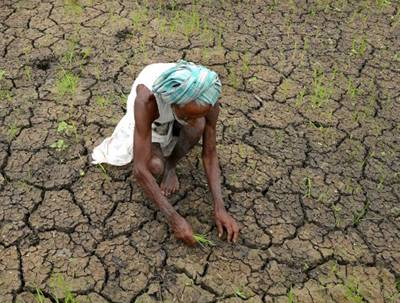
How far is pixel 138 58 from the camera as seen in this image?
4441 millimetres

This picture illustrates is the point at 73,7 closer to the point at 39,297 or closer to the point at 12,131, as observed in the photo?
the point at 12,131

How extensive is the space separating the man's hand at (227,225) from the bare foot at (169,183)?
0.36 meters

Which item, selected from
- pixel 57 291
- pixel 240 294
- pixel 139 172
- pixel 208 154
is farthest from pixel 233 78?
pixel 57 291

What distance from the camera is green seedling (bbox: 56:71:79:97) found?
13.3 feet

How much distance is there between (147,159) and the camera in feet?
9.90

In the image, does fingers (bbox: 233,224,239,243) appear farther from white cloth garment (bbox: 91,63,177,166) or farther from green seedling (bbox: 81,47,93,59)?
green seedling (bbox: 81,47,93,59)

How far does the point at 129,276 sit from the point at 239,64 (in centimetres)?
221

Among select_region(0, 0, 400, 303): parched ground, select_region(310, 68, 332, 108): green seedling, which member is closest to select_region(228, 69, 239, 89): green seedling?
select_region(0, 0, 400, 303): parched ground

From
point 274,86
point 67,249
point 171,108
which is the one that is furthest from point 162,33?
point 67,249

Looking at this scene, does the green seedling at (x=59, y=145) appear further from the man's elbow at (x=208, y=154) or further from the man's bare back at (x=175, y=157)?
the man's elbow at (x=208, y=154)

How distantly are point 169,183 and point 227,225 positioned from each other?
18.9 inches

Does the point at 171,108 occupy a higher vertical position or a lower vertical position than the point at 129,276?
higher

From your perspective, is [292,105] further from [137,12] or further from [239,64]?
[137,12]

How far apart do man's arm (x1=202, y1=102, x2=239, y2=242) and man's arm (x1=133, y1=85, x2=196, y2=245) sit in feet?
0.68
